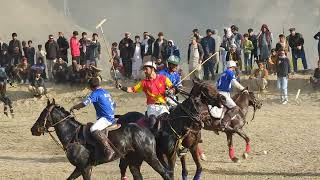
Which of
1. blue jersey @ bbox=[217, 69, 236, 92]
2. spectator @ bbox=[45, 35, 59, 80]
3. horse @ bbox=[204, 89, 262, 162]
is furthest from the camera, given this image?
spectator @ bbox=[45, 35, 59, 80]

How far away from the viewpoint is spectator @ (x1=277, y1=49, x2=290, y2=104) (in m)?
29.3

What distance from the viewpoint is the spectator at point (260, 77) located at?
30.5 metres

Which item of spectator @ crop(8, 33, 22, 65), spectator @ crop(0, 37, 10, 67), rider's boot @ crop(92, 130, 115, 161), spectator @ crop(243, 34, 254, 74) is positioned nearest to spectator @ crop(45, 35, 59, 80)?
spectator @ crop(8, 33, 22, 65)

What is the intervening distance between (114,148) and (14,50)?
65.1ft

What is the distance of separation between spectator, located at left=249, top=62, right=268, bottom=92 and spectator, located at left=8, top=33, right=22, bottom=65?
11238mm

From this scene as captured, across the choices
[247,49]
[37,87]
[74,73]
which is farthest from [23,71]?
[247,49]

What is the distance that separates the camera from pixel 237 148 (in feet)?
68.7

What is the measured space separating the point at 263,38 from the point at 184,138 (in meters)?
16.4

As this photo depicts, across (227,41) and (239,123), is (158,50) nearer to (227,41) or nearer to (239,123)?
(227,41)

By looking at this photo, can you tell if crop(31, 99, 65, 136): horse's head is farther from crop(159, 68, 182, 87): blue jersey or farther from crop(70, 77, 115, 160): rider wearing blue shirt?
crop(159, 68, 182, 87): blue jersey

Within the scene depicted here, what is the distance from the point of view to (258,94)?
30.4 metres

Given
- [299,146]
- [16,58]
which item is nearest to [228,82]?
[299,146]

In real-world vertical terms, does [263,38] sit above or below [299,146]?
above

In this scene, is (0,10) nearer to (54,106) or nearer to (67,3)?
(67,3)
